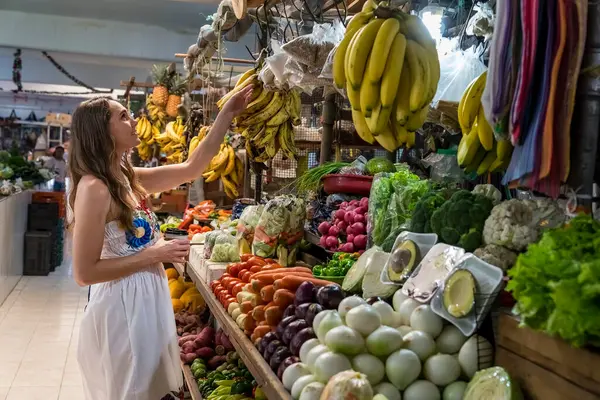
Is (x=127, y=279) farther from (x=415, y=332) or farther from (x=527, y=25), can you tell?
(x=527, y=25)

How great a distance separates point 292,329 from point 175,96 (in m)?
6.35

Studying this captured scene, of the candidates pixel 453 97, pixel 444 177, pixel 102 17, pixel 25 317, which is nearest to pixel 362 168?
pixel 444 177

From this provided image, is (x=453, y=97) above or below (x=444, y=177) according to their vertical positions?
above

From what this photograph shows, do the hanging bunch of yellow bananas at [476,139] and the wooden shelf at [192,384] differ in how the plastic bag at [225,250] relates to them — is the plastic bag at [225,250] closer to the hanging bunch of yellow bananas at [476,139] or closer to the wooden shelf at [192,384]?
the wooden shelf at [192,384]

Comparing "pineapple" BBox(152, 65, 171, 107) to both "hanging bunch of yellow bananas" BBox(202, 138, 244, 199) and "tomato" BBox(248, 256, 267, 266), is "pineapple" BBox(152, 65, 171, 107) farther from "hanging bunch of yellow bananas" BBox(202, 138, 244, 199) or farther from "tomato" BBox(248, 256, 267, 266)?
"tomato" BBox(248, 256, 267, 266)

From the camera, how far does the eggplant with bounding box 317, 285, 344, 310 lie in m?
1.97

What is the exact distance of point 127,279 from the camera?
281 cm

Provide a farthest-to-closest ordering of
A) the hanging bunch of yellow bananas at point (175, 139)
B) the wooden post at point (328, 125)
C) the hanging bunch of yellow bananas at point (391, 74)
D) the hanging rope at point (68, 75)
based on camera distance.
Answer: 1. the hanging rope at point (68, 75)
2. the hanging bunch of yellow bananas at point (175, 139)
3. the wooden post at point (328, 125)
4. the hanging bunch of yellow bananas at point (391, 74)

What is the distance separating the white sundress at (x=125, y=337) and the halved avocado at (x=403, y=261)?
128cm

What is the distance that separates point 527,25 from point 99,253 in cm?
186

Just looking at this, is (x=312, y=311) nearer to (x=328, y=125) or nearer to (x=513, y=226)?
(x=513, y=226)

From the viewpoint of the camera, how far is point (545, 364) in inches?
52.1

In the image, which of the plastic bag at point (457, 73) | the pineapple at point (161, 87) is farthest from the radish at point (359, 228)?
the pineapple at point (161, 87)

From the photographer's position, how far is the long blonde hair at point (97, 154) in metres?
2.69
